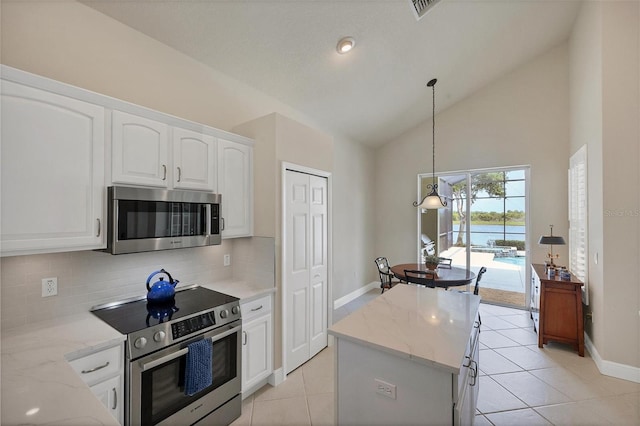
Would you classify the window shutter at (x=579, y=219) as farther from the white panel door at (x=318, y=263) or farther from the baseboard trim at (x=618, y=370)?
the white panel door at (x=318, y=263)

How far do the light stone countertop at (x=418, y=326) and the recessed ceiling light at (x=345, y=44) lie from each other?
2516mm

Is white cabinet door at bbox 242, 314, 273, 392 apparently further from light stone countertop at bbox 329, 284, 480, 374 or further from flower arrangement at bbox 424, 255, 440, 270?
flower arrangement at bbox 424, 255, 440, 270

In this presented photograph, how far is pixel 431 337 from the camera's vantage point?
1.46m

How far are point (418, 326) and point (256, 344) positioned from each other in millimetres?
1456

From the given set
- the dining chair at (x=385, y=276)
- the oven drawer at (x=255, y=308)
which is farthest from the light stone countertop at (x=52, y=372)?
the dining chair at (x=385, y=276)

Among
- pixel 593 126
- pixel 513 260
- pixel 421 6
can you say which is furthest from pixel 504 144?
pixel 421 6

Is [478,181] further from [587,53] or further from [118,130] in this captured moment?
[118,130]

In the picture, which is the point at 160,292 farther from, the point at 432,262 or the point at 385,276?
the point at 385,276

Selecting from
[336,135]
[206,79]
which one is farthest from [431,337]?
[336,135]

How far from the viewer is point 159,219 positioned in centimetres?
200

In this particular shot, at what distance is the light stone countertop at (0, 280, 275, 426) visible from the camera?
0.91m

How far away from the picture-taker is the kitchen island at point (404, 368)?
1.26 meters

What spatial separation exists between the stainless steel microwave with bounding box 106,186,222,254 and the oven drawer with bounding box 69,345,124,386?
59 cm

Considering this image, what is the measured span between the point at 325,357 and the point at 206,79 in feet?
10.6
